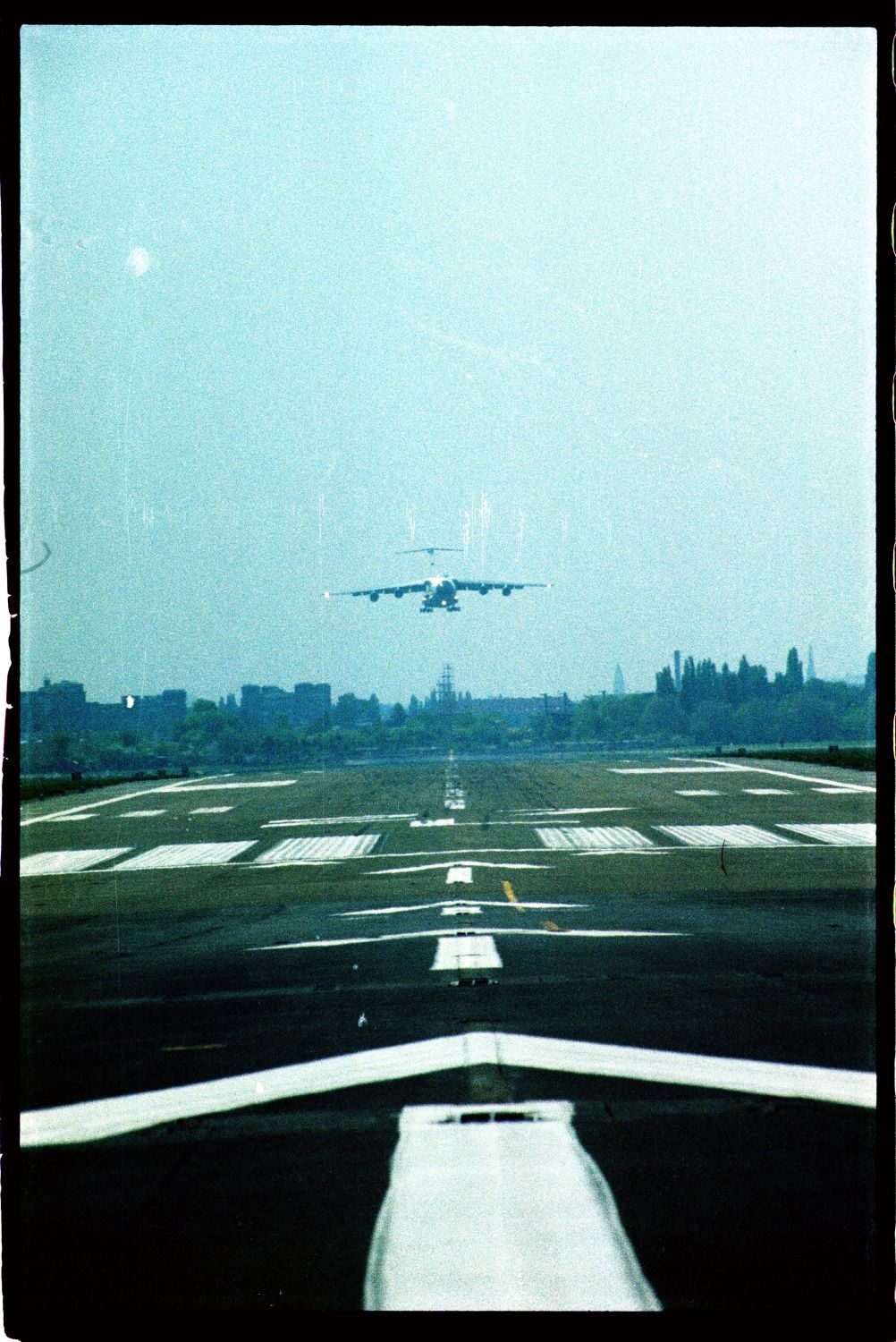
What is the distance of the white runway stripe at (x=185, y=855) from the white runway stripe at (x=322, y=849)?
1.08 meters

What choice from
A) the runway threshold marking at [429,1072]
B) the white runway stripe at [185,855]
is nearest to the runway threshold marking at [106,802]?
the white runway stripe at [185,855]

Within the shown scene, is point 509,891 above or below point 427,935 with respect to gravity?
below

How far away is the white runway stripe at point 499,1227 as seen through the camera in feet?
15.3

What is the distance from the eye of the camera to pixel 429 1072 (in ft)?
25.4

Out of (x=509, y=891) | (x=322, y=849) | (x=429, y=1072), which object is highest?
(x=429, y=1072)

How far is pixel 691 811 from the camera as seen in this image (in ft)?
116

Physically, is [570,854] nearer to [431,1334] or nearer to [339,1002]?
[339,1002]

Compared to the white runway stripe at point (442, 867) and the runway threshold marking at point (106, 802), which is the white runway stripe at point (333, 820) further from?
the white runway stripe at point (442, 867)

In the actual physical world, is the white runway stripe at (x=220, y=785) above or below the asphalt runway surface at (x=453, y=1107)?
below

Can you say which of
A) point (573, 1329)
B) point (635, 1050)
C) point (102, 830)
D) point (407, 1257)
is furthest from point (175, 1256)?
point (102, 830)

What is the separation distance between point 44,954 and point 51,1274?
1035cm

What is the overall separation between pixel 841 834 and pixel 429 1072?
905 inches

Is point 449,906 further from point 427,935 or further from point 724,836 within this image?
point 724,836

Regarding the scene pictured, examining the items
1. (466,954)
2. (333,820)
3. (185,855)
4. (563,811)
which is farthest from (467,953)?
(563,811)
